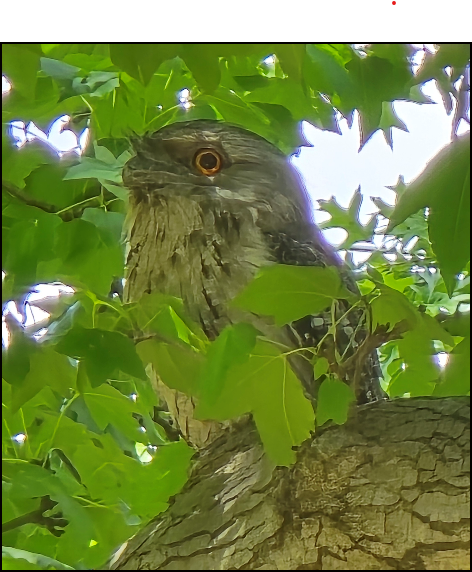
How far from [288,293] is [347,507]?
0.64 ft

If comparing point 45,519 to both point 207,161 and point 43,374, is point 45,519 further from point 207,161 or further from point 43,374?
point 207,161

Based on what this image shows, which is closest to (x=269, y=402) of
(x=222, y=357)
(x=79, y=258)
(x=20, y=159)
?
(x=222, y=357)

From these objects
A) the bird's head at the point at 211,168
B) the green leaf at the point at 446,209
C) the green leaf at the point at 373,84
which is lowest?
the green leaf at the point at 446,209

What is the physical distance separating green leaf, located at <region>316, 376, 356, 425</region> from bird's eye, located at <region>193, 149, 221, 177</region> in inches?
13.9

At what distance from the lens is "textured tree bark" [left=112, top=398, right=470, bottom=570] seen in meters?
0.46

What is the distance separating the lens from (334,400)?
1.64ft

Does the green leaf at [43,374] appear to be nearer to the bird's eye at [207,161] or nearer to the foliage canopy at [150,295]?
the foliage canopy at [150,295]

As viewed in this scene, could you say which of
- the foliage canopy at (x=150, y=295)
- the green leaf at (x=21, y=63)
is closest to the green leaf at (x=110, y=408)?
the foliage canopy at (x=150, y=295)

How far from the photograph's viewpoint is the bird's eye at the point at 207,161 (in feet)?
2.43

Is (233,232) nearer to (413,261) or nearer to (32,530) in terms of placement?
(413,261)

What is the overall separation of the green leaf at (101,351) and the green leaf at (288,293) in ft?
0.41

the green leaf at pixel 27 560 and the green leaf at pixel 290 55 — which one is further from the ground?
the green leaf at pixel 290 55

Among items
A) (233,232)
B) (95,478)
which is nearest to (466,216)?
(233,232)
